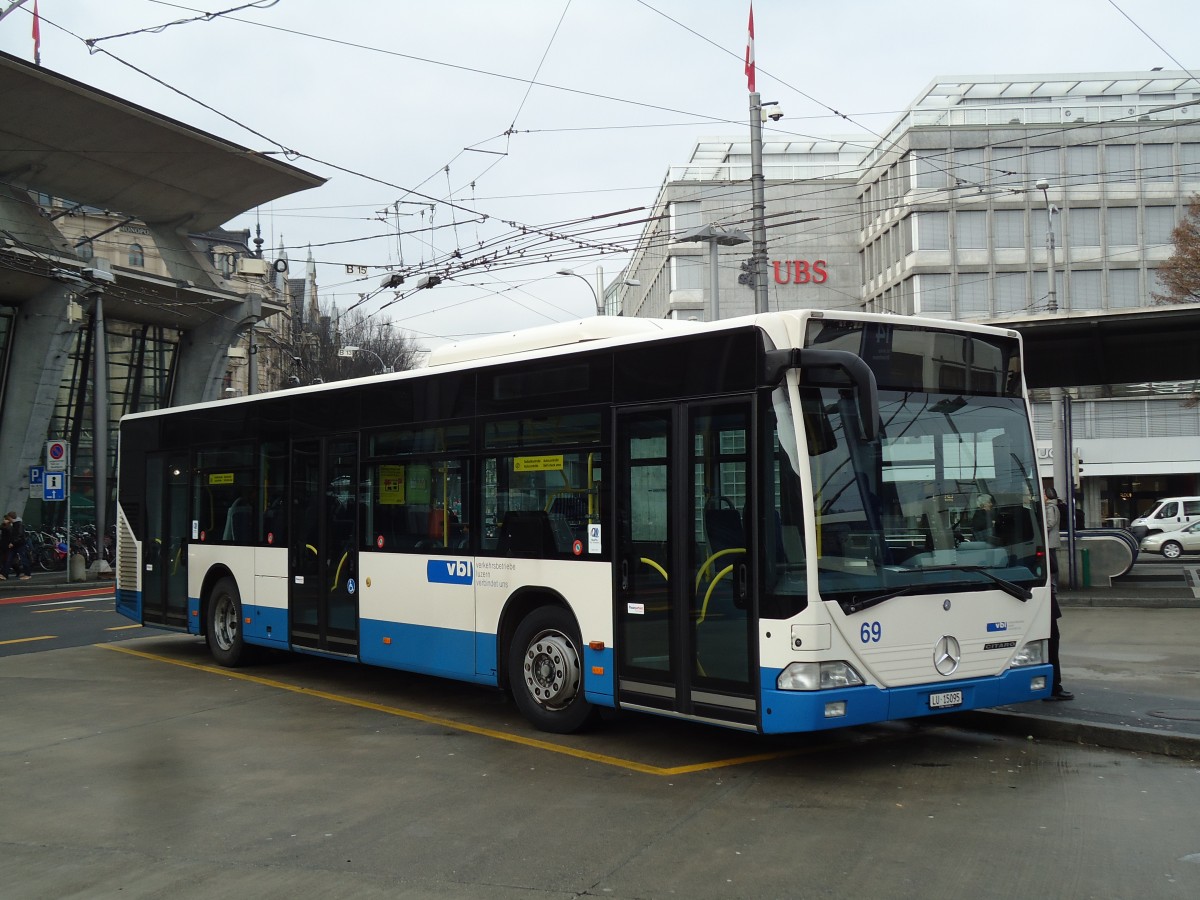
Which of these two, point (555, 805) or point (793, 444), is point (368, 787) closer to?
point (555, 805)

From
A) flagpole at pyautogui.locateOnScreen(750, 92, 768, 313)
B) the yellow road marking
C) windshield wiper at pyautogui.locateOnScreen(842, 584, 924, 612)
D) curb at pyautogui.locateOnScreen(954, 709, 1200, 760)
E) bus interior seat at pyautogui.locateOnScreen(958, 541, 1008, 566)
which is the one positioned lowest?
the yellow road marking

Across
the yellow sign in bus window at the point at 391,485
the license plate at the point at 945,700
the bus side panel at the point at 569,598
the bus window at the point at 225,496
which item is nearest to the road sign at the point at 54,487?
the bus window at the point at 225,496

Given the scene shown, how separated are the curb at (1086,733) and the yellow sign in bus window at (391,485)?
5.17 meters

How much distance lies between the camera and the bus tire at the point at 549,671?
9141mm

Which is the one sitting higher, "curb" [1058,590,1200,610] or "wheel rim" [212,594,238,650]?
"wheel rim" [212,594,238,650]

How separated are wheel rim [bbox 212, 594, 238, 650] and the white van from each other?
2990cm

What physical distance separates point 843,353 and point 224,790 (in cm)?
476

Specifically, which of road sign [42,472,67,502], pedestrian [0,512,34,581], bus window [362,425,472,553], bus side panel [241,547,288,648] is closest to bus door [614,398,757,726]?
bus window [362,425,472,553]

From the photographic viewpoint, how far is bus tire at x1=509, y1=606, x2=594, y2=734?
360 inches

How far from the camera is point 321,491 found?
40.2ft

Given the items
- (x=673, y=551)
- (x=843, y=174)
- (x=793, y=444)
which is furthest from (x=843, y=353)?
(x=843, y=174)

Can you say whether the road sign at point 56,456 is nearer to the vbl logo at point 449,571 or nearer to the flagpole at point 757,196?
the flagpole at point 757,196

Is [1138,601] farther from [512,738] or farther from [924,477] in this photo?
[512,738]

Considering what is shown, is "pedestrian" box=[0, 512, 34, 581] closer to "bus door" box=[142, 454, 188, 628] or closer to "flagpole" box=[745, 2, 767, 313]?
"bus door" box=[142, 454, 188, 628]
